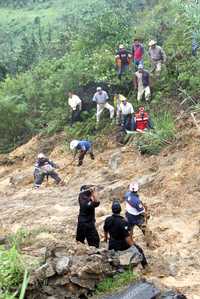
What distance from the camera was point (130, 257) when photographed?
28.0ft

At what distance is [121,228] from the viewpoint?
8.54m

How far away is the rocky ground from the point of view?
9188 millimetres

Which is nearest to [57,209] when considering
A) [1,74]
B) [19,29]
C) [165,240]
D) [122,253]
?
[165,240]

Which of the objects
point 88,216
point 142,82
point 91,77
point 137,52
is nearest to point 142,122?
point 142,82

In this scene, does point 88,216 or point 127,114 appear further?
point 127,114

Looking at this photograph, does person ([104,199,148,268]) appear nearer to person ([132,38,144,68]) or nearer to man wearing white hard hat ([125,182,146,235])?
man wearing white hard hat ([125,182,146,235])

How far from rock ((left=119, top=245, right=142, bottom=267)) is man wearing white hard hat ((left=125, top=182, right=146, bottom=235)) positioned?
0.82m

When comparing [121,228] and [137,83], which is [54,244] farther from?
[137,83]

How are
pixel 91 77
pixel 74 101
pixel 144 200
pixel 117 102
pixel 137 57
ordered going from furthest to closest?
pixel 91 77
pixel 74 101
pixel 137 57
pixel 117 102
pixel 144 200

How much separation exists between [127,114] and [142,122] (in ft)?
2.63

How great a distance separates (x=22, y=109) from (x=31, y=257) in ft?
41.7

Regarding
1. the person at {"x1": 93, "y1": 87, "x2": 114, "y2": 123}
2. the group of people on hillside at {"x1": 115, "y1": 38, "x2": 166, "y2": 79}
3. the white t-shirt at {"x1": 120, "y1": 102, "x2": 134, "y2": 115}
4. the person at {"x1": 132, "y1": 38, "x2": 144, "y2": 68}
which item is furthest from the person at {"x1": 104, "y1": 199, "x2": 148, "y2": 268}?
the person at {"x1": 132, "y1": 38, "x2": 144, "y2": 68}

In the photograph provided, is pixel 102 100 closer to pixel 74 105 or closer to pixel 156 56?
pixel 74 105

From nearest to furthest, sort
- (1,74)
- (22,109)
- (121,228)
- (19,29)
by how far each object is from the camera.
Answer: (121,228) < (22,109) < (1,74) < (19,29)
